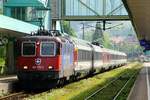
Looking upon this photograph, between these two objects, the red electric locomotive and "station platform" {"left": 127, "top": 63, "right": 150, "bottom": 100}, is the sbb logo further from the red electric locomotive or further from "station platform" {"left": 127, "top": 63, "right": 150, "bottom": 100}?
"station platform" {"left": 127, "top": 63, "right": 150, "bottom": 100}

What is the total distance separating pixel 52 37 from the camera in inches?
1084

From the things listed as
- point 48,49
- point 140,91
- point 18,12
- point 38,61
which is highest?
point 18,12

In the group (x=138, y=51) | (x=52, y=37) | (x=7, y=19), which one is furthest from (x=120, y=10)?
(x=138, y=51)

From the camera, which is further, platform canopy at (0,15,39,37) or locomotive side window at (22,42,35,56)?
platform canopy at (0,15,39,37)

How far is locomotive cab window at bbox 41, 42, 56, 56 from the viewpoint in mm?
27248

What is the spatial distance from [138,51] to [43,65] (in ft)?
571

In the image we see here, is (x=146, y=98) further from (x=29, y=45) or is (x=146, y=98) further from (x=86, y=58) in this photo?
(x=86, y=58)

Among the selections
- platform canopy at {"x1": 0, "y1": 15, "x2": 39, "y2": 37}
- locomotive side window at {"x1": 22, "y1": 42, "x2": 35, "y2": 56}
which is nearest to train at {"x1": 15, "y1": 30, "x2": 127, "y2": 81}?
locomotive side window at {"x1": 22, "y1": 42, "x2": 35, "y2": 56}

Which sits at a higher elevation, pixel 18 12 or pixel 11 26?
pixel 18 12

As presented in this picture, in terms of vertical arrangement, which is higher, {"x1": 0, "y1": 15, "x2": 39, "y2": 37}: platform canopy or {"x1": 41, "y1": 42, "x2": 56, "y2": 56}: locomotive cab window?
{"x1": 0, "y1": 15, "x2": 39, "y2": 37}: platform canopy

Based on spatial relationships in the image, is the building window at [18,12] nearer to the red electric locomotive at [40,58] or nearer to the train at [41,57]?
the train at [41,57]

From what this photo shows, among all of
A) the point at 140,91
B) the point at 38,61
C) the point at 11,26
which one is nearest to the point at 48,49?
the point at 38,61

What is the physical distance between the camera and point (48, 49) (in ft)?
89.6

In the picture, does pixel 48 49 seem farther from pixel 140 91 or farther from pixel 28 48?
pixel 140 91
